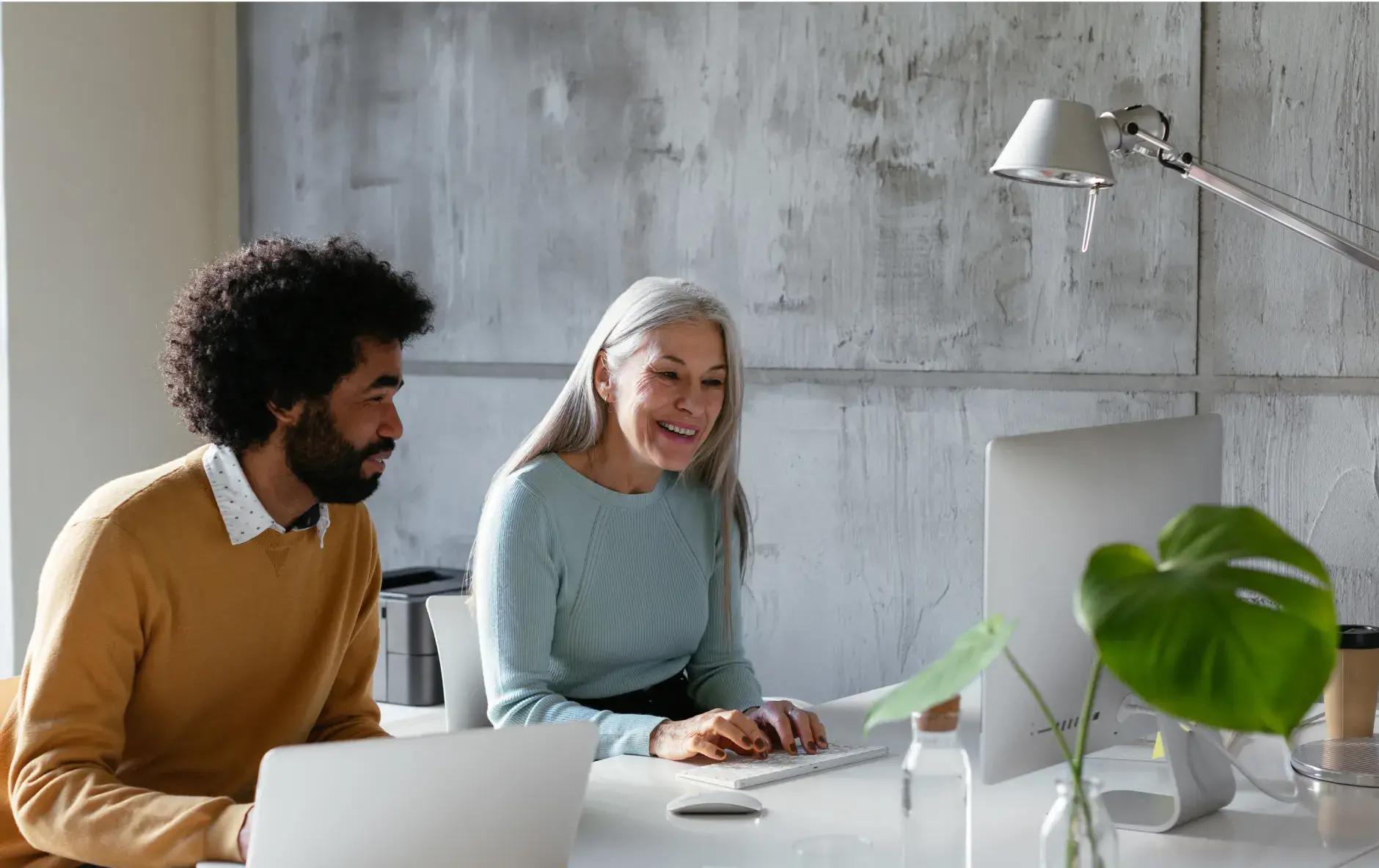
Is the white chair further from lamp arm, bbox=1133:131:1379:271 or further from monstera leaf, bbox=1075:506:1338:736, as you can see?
monstera leaf, bbox=1075:506:1338:736

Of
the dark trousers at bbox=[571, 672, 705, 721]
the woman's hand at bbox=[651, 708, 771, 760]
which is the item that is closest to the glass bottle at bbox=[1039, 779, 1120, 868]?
the woman's hand at bbox=[651, 708, 771, 760]

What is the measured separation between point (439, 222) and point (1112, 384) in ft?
6.33

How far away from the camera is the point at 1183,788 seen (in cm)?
181

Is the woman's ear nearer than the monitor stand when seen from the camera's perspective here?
No

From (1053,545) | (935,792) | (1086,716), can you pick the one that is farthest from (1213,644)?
(1053,545)

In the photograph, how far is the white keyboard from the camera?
2008 mm

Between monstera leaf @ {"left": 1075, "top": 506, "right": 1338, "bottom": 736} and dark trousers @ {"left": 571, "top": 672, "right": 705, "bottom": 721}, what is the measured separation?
1605mm

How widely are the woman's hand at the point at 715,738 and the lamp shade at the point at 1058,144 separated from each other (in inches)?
38.1

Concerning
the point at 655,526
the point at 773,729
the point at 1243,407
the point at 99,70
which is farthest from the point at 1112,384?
the point at 99,70

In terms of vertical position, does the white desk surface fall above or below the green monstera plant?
below

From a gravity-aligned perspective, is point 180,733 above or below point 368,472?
below

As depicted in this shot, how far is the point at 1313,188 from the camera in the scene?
3088 millimetres

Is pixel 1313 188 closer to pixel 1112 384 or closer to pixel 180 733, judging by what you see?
pixel 1112 384

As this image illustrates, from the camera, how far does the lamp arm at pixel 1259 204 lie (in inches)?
98.0
